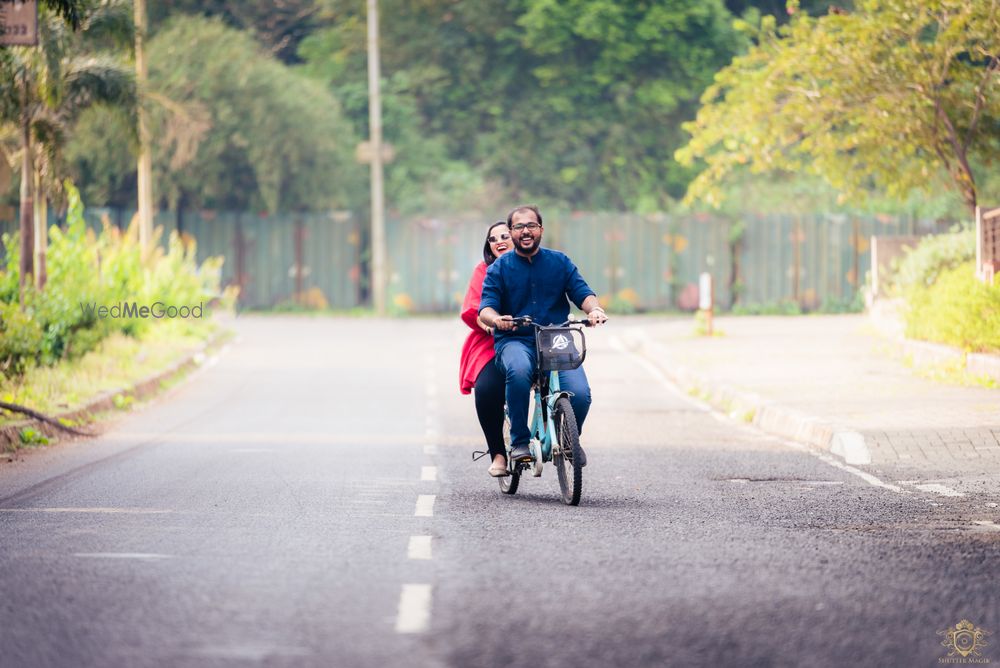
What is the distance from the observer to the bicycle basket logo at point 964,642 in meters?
5.68

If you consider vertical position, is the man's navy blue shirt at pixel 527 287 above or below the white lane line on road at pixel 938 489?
above

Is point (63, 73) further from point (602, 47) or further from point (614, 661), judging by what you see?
point (602, 47)

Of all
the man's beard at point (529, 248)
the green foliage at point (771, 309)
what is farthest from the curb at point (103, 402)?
the green foliage at point (771, 309)

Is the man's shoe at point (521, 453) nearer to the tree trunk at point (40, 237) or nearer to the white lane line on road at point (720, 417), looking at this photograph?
the white lane line on road at point (720, 417)

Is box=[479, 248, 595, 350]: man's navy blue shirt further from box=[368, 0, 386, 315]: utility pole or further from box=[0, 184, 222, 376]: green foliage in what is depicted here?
→ box=[368, 0, 386, 315]: utility pole

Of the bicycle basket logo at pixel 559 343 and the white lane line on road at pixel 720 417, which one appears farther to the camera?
the white lane line on road at pixel 720 417

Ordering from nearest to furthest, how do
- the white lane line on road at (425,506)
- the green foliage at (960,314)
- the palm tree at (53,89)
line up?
the white lane line on road at (425,506) → the green foliage at (960,314) → the palm tree at (53,89)

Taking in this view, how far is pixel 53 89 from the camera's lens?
66.6 ft

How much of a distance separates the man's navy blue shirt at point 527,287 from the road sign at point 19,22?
7.11m

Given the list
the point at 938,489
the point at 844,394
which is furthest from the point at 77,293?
the point at 938,489

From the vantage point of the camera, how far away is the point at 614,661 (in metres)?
5.61

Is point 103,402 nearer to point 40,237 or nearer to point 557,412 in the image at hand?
point 40,237

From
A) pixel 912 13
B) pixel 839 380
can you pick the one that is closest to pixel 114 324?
pixel 839 380

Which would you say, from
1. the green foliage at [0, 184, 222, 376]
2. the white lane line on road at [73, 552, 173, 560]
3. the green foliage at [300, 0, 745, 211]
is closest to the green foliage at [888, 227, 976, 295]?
the green foliage at [0, 184, 222, 376]
